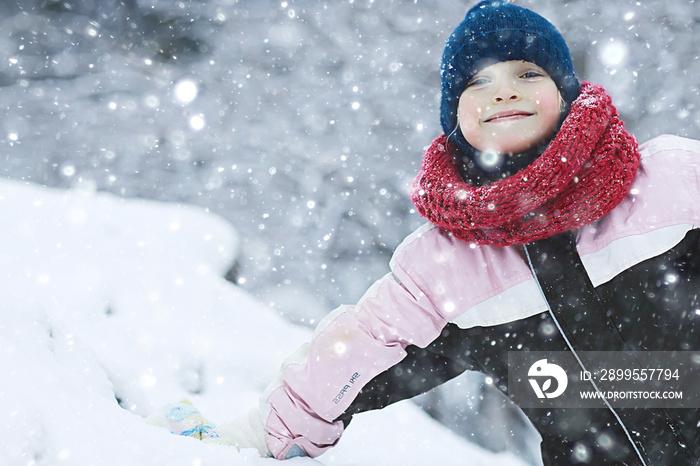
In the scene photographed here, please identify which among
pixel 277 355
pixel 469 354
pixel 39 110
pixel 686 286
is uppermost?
pixel 686 286

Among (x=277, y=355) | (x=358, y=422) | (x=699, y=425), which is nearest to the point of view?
(x=699, y=425)

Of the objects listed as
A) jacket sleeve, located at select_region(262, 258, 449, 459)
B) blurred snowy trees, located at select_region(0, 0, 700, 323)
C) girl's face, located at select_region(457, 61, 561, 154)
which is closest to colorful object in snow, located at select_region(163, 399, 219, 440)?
jacket sleeve, located at select_region(262, 258, 449, 459)

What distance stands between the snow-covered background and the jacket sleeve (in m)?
0.26

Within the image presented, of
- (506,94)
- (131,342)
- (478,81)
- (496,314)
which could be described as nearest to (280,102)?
(131,342)

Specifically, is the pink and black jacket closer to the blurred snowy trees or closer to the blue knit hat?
the blue knit hat

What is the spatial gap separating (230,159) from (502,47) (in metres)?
2.06

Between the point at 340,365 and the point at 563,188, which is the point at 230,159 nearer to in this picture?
the point at 340,365

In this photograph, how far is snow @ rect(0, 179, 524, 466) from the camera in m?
0.66

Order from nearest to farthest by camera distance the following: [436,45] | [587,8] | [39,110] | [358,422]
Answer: [358,422], [587,8], [436,45], [39,110]

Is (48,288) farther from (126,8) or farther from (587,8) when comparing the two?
(587,8)

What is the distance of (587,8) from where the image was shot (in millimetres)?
2518

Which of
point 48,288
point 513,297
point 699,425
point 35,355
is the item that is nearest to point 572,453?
point 699,425

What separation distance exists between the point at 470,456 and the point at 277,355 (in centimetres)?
68

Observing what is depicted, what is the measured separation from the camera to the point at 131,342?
150cm
